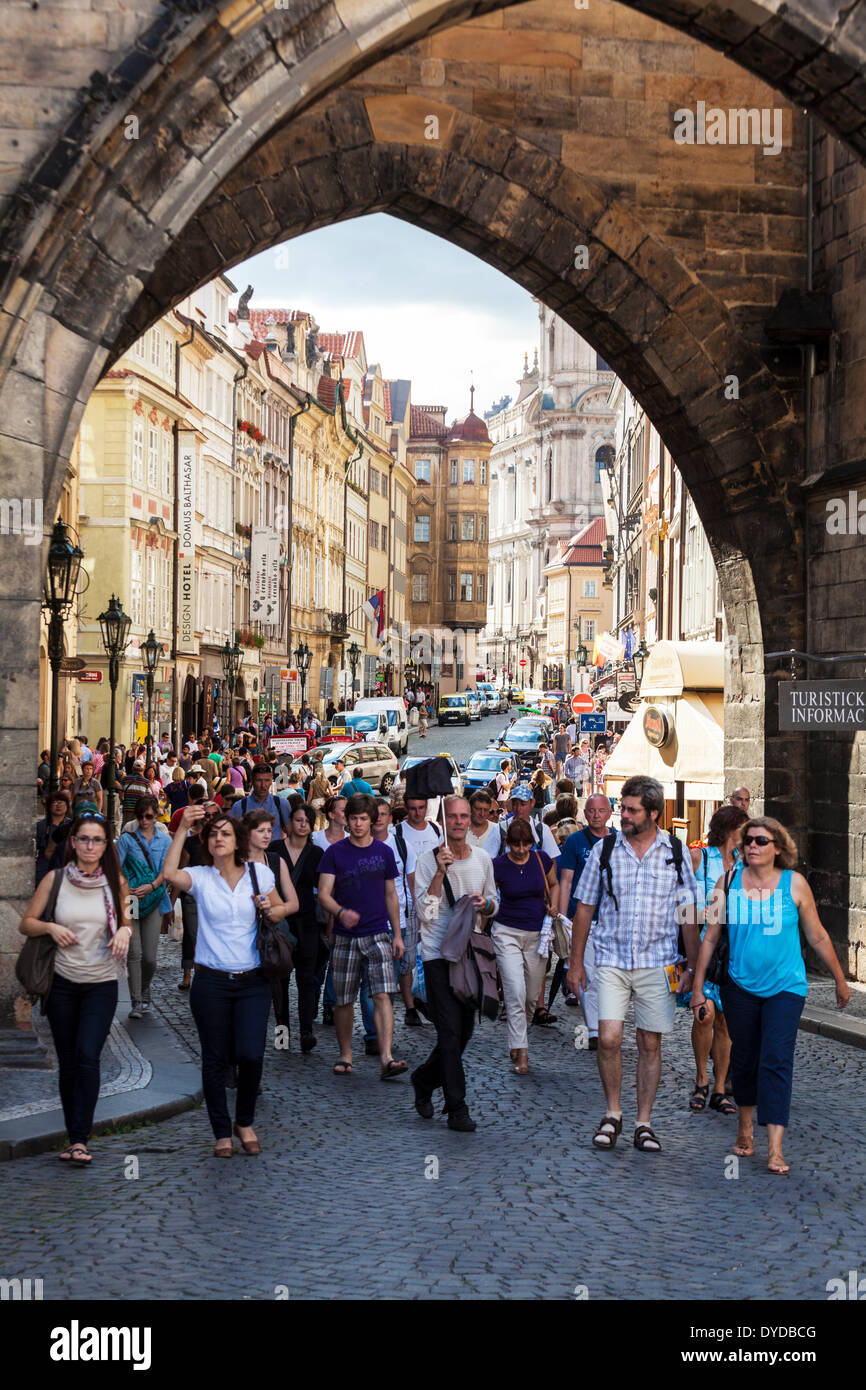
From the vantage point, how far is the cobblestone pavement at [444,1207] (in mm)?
6184

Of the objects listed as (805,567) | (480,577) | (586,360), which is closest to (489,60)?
(805,567)

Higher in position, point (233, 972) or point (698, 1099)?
point (233, 972)

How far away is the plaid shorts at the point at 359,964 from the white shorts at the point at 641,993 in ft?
7.26

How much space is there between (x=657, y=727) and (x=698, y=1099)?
11522 mm

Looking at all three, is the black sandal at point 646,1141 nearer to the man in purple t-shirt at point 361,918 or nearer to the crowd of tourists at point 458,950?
the crowd of tourists at point 458,950

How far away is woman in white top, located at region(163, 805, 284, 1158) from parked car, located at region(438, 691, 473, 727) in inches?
3243

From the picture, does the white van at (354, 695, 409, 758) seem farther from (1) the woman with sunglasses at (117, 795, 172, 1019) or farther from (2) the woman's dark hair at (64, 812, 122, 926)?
(2) the woman's dark hair at (64, 812, 122, 926)

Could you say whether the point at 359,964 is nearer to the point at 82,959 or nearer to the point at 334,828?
the point at 334,828

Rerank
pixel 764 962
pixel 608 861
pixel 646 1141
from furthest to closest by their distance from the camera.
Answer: pixel 608 861, pixel 646 1141, pixel 764 962

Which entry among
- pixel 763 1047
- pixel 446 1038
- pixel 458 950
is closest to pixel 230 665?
pixel 458 950

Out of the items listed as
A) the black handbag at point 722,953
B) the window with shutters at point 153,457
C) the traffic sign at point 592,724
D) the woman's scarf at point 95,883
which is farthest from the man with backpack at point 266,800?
the window with shutters at point 153,457

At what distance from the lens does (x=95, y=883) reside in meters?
8.51

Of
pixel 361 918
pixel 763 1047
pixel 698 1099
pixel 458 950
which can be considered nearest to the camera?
pixel 763 1047

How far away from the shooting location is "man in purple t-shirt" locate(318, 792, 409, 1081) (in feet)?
34.8
